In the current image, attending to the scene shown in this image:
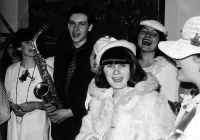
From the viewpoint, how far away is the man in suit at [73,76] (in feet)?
10.3

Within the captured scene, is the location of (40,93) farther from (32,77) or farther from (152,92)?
(152,92)

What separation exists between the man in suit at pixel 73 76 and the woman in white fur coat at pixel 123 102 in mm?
545

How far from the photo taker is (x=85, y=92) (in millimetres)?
3148

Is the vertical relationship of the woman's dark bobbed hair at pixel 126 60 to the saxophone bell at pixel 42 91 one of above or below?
above

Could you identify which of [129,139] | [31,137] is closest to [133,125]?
[129,139]

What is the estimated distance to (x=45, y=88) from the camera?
357 centimetres

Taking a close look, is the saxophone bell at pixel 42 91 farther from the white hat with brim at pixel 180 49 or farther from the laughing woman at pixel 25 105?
the white hat with brim at pixel 180 49

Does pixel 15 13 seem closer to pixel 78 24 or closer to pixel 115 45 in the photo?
pixel 78 24

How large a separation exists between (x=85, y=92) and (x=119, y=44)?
91cm

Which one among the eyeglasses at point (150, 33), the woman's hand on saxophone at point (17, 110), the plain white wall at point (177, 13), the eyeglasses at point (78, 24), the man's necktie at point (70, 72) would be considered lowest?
the woman's hand on saxophone at point (17, 110)

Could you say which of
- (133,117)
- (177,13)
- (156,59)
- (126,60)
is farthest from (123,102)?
Answer: (177,13)

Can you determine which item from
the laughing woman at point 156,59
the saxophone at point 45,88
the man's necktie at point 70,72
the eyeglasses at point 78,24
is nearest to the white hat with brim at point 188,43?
the laughing woman at point 156,59

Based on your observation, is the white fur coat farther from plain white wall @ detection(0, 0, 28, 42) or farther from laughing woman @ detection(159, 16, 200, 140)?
plain white wall @ detection(0, 0, 28, 42)

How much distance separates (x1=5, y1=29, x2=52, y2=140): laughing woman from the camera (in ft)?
11.1
